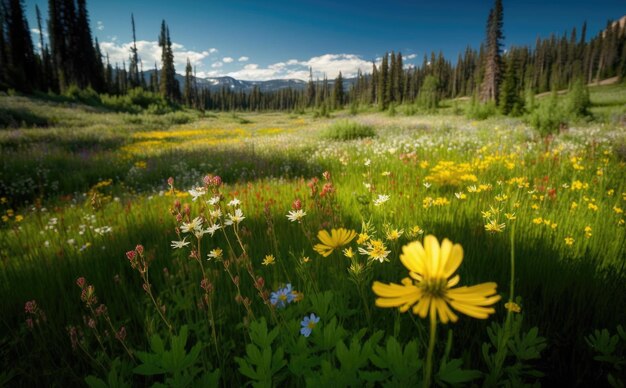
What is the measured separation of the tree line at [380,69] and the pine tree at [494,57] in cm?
13

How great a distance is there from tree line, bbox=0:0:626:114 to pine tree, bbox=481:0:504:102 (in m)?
0.13

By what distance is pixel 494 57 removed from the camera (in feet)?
136

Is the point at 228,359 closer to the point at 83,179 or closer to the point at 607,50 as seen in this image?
the point at 83,179

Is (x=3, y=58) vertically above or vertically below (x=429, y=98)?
above

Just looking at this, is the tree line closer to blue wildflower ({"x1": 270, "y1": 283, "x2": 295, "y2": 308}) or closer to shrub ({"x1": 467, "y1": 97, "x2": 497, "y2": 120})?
shrub ({"x1": 467, "y1": 97, "x2": 497, "y2": 120})

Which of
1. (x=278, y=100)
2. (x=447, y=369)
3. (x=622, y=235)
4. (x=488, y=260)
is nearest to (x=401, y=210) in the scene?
(x=488, y=260)

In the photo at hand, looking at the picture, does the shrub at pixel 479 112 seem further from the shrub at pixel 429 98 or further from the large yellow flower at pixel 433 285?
the large yellow flower at pixel 433 285

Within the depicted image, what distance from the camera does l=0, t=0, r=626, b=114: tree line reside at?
4112 cm

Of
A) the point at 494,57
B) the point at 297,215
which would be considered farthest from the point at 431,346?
the point at 494,57

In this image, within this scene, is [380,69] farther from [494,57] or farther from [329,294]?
[329,294]

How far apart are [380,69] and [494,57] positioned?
141ft

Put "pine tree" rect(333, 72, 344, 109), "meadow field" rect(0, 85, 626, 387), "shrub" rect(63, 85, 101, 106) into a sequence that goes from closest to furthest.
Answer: "meadow field" rect(0, 85, 626, 387) < "shrub" rect(63, 85, 101, 106) < "pine tree" rect(333, 72, 344, 109)

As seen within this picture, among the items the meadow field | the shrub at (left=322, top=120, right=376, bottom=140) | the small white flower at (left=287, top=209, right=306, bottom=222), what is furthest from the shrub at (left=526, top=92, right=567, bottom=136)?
the small white flower at (left=287, top=209, right=306, bottom=222)

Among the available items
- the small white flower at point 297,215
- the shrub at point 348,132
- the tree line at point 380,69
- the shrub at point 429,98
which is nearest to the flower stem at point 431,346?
the small white flower at point 297,215
